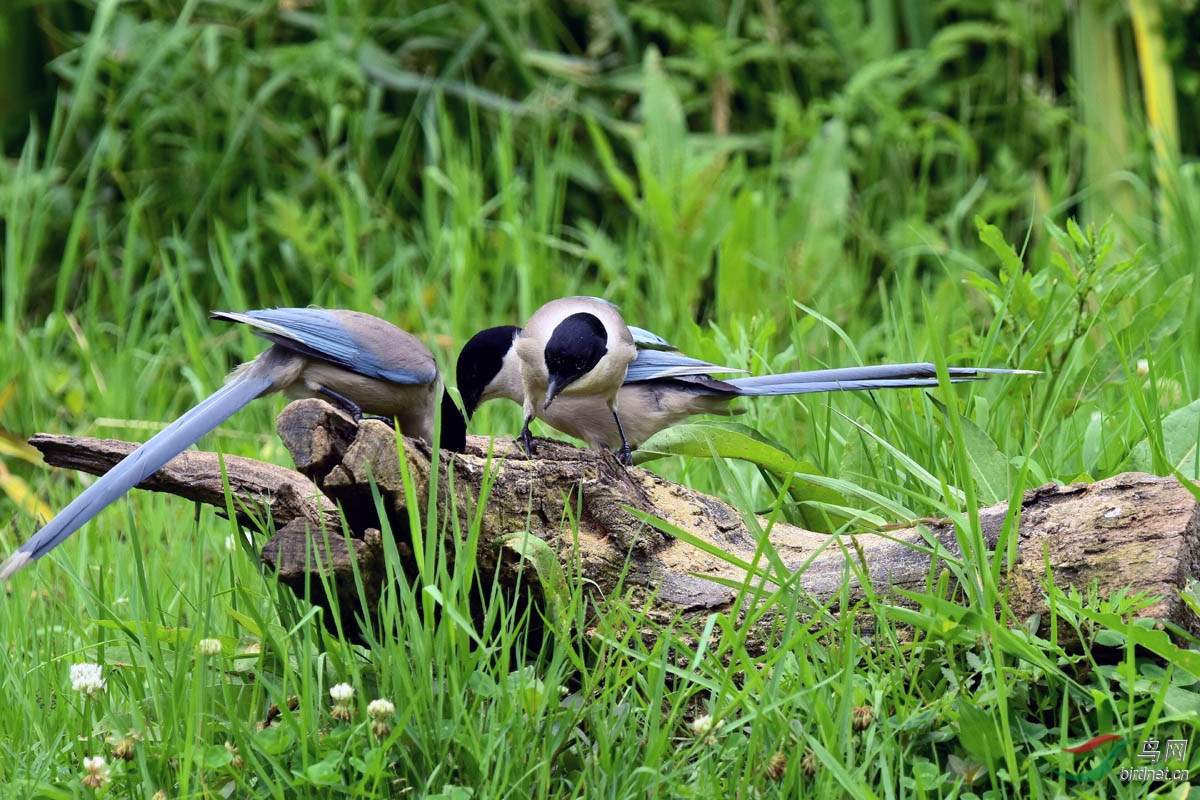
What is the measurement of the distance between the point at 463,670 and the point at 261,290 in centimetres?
408

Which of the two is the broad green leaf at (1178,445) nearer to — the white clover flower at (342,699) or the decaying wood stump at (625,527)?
the decaying wood stump at (625,527)

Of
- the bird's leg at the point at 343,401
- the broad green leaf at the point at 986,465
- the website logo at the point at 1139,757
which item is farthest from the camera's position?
the bird's leg at the point at 343,401

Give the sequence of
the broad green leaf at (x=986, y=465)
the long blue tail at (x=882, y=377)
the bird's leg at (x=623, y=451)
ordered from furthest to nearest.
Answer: the bird's leg at (x=623, y=451) → the long blue tail at (x=882, y=377) → the broad green leaf at (x=986, y=465)

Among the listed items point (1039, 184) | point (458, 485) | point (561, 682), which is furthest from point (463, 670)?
point (1039, 184)

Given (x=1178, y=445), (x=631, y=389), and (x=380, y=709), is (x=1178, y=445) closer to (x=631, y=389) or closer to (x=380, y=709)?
(x=631, y=389)

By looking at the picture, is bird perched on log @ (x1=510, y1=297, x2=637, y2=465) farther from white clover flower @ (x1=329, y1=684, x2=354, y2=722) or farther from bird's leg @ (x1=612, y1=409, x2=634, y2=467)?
white clover flower @ (x1=329, y1=684, x2=354, y2=722)

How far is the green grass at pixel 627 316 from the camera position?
2.59 meters

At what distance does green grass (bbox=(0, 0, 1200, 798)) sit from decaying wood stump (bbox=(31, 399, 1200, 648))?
81mm

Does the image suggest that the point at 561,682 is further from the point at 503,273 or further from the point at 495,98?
the point at 495,98

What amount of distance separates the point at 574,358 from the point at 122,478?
1464 millimetres

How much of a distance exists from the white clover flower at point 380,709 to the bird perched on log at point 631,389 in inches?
67.2

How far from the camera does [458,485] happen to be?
2.96 meters

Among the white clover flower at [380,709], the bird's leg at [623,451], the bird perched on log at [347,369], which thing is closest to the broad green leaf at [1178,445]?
the bird's leg at [623,451]

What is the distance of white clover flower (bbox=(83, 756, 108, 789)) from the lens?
2566mm
